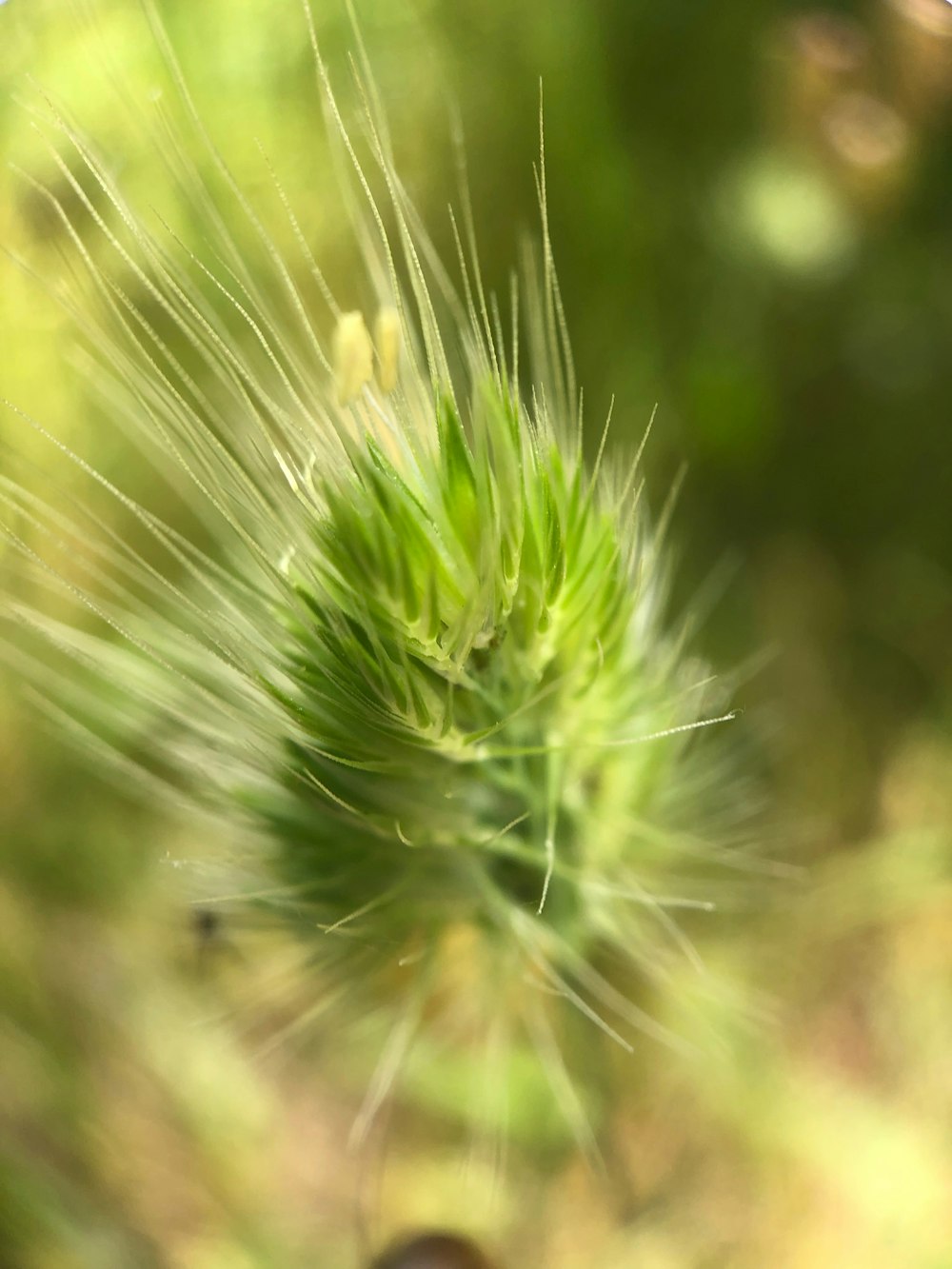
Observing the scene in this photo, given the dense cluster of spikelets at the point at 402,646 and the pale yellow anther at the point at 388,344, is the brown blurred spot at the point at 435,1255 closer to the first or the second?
the dense cluster of spikelets at the point at 402,646

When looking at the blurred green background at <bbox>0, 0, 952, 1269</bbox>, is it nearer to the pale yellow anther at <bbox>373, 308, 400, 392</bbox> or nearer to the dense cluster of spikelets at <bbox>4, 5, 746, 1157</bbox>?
the dense cluster of spikelets at <bbox>4, 5, 746, 1157</bbox>

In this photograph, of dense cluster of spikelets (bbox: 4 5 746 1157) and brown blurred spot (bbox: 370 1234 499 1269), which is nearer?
dense cluster of spikelets (bbox: 4 5 746 1157)

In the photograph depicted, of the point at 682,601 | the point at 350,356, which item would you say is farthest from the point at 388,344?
the point at 682,601

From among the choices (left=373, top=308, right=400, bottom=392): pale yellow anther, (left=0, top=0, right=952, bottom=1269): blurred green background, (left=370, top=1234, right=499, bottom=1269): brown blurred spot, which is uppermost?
(left=373, top=308, right=400, bottom=392): pale yellow anther

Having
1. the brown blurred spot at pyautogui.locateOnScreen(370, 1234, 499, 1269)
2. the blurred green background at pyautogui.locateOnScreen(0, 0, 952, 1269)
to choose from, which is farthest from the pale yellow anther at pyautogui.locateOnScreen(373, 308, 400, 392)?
the brown blurred spot at pyautogui.locateOnScreen(370, 1234, 499, 1269)

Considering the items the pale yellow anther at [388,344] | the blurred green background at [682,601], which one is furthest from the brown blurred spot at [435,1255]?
the pale yellow anther at [388,344]

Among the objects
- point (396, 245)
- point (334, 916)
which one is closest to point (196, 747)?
point (334, 916)
